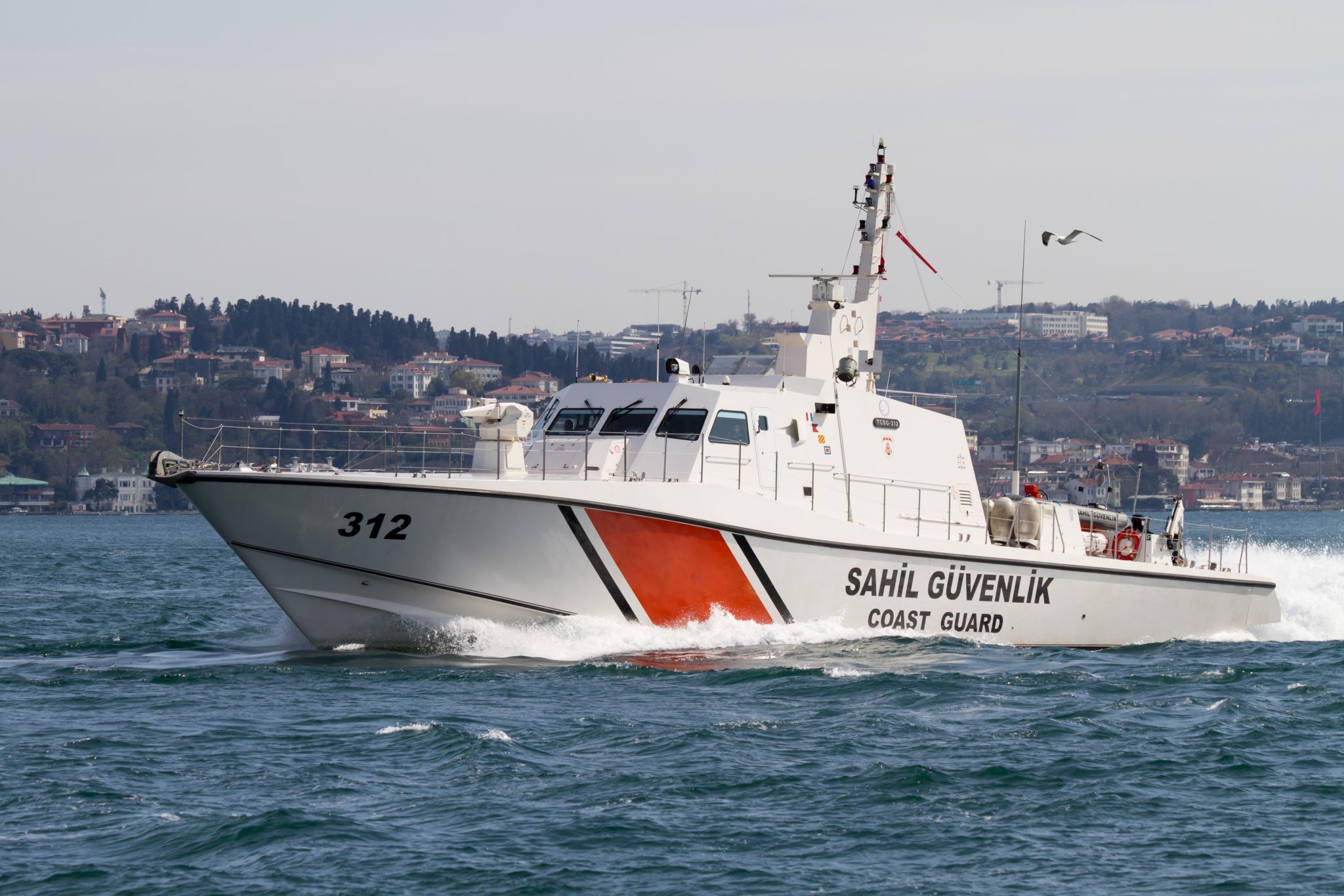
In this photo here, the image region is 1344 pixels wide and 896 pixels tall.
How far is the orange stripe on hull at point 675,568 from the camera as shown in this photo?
1627 centimetres

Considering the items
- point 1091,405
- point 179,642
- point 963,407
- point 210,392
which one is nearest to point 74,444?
point 210,392

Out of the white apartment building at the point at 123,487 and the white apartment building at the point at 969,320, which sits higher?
the white apartment building at the point at 969,320

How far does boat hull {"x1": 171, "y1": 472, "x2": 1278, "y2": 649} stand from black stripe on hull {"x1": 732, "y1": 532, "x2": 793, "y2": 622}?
2cm

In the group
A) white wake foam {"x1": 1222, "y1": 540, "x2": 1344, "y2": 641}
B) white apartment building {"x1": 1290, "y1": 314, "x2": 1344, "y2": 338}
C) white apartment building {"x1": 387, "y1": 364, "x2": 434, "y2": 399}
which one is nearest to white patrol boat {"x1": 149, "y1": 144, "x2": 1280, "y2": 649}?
white wake foam {"x1": 1222, "y1": 540, "x2": 1344, "y2": 641}

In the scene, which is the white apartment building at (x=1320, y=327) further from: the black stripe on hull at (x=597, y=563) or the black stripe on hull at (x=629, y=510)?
the black stripe on hull at (x=597, y=563)

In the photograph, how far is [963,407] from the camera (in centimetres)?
12656

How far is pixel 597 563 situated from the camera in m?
16.2

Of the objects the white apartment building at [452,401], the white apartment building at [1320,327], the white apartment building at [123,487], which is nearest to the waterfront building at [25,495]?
the white apartment building at [123,487]

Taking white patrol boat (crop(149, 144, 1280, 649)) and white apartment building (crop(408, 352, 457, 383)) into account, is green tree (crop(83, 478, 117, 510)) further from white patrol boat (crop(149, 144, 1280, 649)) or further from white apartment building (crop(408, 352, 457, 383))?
white patrol boat (crop(149, 144, 1280, 649))

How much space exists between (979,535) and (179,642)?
1024 centimetres

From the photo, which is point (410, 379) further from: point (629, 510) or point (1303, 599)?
point (629, 510)

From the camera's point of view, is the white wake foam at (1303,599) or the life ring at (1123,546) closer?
the life ring at (1123,546)

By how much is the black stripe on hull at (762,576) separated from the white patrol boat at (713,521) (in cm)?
2

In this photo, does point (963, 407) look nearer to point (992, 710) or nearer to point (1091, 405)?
point (1091, 405)
